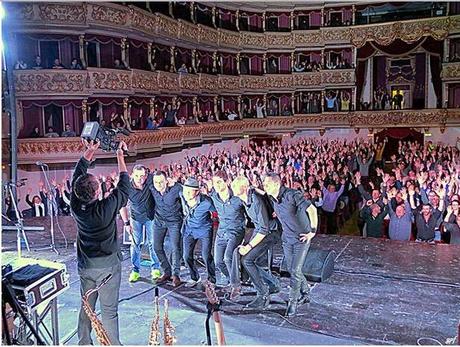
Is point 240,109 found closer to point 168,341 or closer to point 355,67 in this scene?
point 355,67

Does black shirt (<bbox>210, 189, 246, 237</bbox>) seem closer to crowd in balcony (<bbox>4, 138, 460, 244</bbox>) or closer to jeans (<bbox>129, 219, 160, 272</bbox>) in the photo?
jeans (<bbox>129, 219, 160, 272</bbox>)

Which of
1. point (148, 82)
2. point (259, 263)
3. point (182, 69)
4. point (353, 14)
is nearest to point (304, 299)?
point (259, 263)

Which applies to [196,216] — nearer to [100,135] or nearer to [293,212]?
[293,212]

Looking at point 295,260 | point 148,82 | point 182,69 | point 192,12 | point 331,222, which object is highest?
point 192,12

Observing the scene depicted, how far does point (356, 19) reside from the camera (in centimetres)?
1902

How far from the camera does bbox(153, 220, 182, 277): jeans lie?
5434mm

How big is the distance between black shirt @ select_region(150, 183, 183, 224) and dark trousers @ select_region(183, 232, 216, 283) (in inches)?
9.8

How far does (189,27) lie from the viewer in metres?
14.6

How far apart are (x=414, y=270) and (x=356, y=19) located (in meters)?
14.9

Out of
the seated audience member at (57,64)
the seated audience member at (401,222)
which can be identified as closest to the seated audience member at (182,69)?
the seated audience member at (57,64)

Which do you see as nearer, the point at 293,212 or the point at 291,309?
the point at 293,212

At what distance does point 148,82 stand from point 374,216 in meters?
7.46

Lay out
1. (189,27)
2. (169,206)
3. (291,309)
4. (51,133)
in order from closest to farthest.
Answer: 1. (291,309)
2. (169,206)
3. (51,133)
4. (189,27)

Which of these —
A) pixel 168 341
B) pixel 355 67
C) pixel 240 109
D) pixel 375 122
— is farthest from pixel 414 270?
pixel 355 67
